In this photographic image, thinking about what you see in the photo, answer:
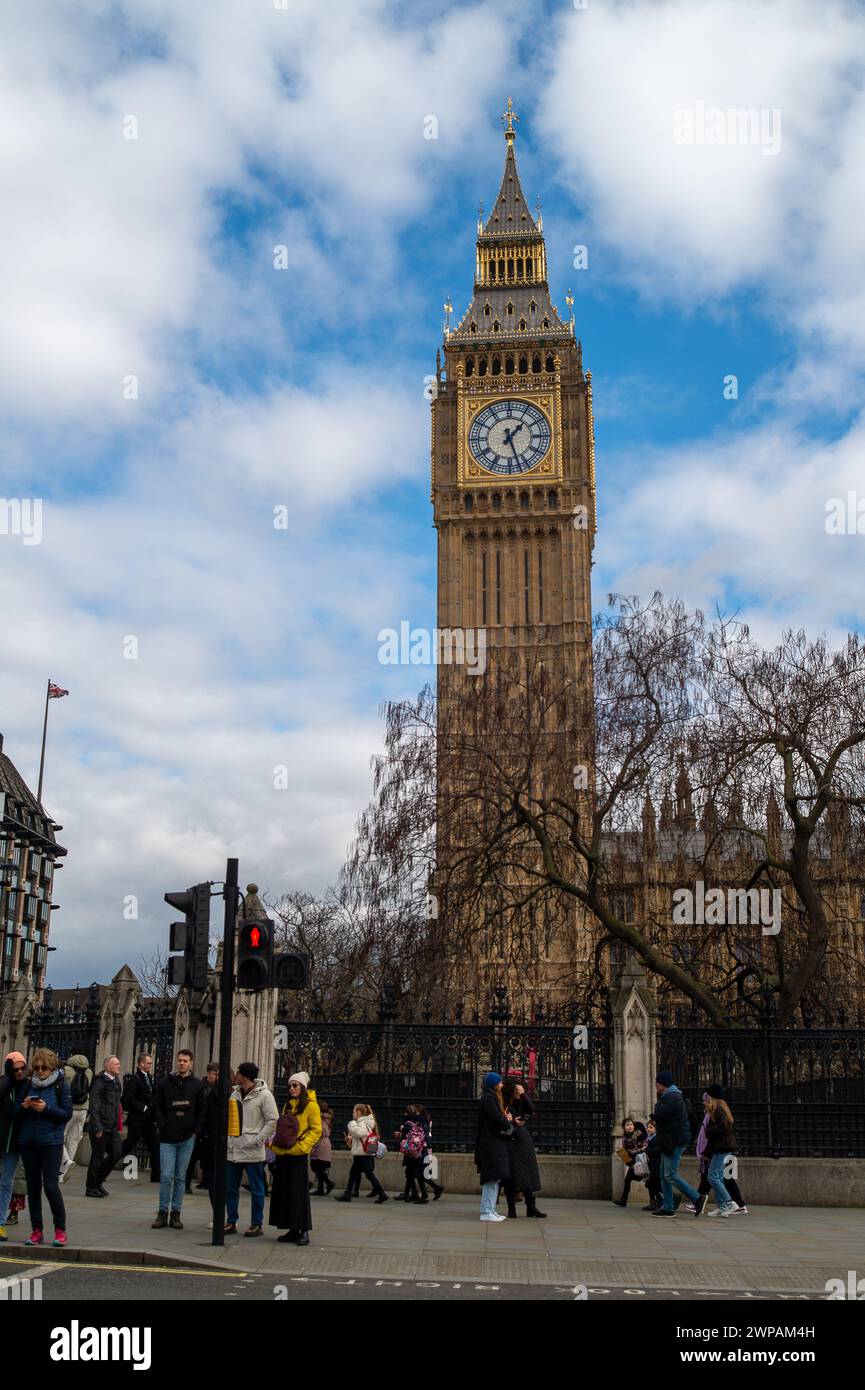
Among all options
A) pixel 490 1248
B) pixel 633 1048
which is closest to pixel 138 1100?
pixel 490 1248

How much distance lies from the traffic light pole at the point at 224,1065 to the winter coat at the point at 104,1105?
424cm

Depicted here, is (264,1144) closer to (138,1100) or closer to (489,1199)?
(489,1199)

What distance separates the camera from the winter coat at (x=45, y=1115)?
37.2ft

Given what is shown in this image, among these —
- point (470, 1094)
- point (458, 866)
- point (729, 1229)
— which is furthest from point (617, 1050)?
point (458, 866)

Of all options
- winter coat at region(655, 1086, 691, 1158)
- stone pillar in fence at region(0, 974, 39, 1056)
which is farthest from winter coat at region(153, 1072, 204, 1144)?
stone pillar in fence at region(0, 974, 39, 1056)

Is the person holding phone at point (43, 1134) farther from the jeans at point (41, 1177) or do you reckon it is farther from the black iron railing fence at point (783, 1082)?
the black iron railing fence at point (783, 1082)

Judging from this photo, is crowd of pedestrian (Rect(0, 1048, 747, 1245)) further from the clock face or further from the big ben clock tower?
the clock face

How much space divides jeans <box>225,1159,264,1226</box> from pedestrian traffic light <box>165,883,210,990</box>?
194cm

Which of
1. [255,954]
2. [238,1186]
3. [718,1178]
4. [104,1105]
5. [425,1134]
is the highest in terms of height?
[255,954]

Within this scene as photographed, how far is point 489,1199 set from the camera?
14320 millimetres

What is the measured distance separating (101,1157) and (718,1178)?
7.35 metres

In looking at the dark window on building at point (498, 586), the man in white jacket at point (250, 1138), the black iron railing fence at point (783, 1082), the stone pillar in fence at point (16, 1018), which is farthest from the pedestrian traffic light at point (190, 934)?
the dark window on building at point (498, 586)

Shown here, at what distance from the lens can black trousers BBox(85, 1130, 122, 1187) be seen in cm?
1553

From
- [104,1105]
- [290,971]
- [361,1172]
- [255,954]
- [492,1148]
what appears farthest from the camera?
[361,1172]
